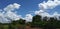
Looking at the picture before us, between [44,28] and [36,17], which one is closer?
[44,28]

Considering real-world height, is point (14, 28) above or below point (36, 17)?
below

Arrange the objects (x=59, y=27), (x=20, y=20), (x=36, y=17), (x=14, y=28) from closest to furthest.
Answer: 1. (x=14, y=28)
2. (x=59, y=27)
3. (x=20, y=20)
4. (x=36, y=17)

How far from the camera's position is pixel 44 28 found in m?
17.8

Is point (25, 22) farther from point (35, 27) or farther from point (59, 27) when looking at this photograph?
point (59, 27)

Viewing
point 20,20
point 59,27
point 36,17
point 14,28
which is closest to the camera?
point 14,28

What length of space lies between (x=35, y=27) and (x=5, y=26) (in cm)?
337

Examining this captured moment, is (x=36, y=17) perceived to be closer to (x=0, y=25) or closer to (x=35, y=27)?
(x=35, y=27)

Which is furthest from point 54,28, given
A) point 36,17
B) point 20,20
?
point 36,17

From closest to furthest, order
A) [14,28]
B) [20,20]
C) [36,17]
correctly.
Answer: [14,28] < [20,20] < [36,17]

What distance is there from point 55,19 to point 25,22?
4012mm

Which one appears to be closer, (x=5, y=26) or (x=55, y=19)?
(x=5, y=26)

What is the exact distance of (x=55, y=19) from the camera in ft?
66.8

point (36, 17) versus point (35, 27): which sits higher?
point (36, 17)

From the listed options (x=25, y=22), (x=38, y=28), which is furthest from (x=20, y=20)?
(x=38, y=28)
